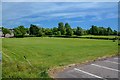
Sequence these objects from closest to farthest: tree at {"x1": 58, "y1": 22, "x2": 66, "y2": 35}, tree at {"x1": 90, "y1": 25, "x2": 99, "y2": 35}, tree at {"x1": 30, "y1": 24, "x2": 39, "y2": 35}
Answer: tree at {"x1": 58, "y1": 22, "x2": 66, "y2": 35}, tree at {"x1": 90, "y1": 25, "x2": 99, "y2": 35}, tree at {"x1": 30, "y1": 24, "x2": 39, "y2": 35}

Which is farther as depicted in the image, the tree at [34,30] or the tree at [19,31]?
the tree at [34,30]

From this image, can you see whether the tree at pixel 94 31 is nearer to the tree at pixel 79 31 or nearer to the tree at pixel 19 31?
the tree at pixel 79 31

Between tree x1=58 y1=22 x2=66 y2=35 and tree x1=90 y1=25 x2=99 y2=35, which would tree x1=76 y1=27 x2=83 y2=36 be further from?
tree x1=90 y1=25 x2=99 y2=35

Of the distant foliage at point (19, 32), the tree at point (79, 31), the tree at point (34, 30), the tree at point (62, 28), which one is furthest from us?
the tree at point (34, 30)

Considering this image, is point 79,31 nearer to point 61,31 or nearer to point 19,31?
point 61,31

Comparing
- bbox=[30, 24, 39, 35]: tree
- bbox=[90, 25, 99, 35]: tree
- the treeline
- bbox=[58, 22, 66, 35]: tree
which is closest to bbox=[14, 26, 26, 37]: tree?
the treeline

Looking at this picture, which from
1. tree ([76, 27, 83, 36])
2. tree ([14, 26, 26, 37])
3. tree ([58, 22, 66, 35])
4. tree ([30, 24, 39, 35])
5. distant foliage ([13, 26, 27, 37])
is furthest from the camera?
tree ([30, 24, 39, 35])

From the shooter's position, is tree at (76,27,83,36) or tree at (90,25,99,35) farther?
tree at (90,25,99,35)

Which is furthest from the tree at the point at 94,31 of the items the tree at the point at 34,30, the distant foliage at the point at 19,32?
the distant foliage at the point at 19,32

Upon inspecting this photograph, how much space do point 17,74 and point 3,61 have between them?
4286 mm

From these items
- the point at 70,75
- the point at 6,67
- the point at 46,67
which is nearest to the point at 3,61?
the point at 6,67

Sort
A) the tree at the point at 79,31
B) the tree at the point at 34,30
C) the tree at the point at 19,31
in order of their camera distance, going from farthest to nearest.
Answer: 1. the tree at the point at 34,30
2. the tree at the point at 79,31
3. the tree at the point at 19,31

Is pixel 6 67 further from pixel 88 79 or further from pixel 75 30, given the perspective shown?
pixel 75 30

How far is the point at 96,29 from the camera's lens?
392ft
